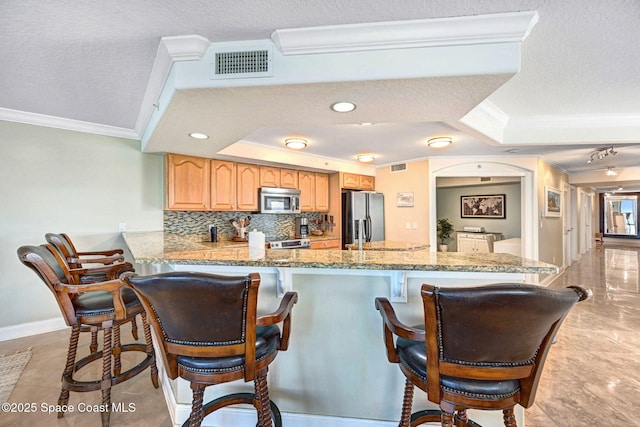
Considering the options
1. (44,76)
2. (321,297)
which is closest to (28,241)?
(44,76)

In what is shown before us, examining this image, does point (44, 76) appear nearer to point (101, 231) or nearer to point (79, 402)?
point (101, 231)

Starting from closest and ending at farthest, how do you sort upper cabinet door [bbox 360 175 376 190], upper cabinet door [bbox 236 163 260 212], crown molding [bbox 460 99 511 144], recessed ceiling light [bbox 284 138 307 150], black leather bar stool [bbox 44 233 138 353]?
black leather bar stool [bbox 44 233 138 353] → crown molding [bbox 460 99 511 144] → recessed ceiling light [bbox 284 138 307 150] → upper cabinet door [bbox 236 163 260 212] → upper cabinet door [bbox 360 175 376 190]

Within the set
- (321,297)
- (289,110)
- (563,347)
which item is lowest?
(563,347)

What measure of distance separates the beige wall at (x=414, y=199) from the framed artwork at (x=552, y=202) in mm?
2159

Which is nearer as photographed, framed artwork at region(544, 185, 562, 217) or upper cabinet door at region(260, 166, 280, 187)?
upper cabinet door at region(260, 166, 280, 187)

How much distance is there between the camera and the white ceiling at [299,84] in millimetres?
1396

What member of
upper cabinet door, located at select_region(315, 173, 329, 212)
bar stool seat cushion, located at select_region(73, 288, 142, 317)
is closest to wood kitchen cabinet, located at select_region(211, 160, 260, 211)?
upper cabinet door, located at select_region(315, 173, 329, 212)

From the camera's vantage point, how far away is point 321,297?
1.70 meters

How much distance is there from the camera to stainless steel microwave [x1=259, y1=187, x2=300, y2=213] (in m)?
4.40

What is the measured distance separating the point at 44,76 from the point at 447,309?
3057 millimetres

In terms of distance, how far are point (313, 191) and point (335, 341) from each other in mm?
3724

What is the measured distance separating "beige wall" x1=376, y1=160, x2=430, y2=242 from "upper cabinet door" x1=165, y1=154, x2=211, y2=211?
335 cm

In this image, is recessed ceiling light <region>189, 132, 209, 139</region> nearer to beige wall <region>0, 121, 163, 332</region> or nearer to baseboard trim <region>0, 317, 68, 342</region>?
beige wall <region>0, 121, 163, 332</region>

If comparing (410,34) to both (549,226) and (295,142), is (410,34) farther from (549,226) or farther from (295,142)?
(549,226)
